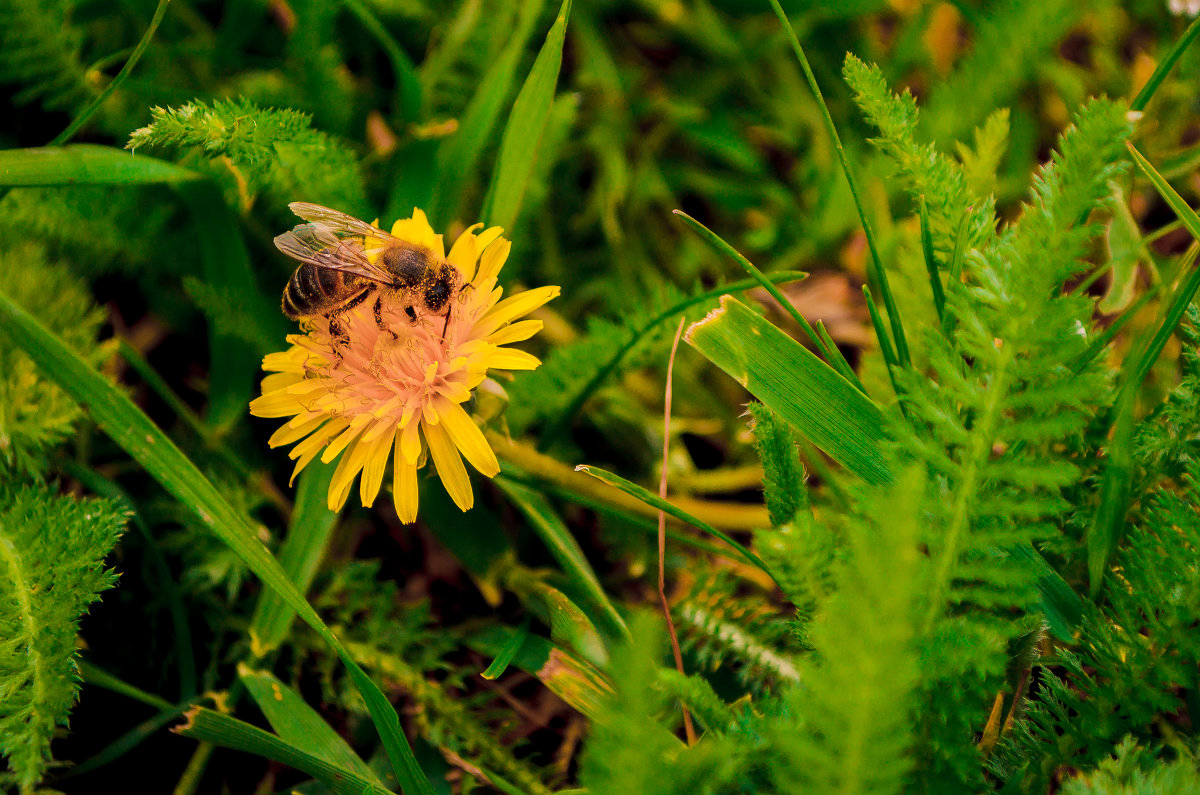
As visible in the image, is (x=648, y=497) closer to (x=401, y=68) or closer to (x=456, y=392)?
(x=456, y=392)

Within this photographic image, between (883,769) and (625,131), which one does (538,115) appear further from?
Result: (883,769)

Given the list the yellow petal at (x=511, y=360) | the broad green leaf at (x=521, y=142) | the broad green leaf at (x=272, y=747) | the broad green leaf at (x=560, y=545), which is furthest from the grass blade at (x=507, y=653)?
the broad green leaf at (x=521, y=142)

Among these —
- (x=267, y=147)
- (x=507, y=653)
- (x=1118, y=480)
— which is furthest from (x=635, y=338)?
(x=1118, y=480)

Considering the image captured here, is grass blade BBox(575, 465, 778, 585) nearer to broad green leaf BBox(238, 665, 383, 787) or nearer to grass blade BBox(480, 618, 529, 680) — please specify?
grass blade BBox(480, 618, 529, 680)

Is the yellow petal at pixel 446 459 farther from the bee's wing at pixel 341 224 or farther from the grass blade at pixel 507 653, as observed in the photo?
the bee's wing at pixel 341 224

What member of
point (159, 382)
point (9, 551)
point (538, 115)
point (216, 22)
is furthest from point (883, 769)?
point (216, 22)

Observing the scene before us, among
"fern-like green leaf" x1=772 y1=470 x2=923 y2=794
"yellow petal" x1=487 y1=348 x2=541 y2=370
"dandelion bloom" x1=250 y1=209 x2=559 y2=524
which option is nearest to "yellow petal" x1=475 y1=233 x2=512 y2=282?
"dandelion bloom" x1=250 y1=209 x2=559 y2=524
